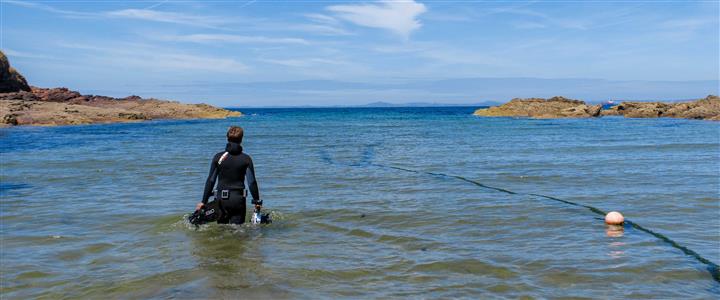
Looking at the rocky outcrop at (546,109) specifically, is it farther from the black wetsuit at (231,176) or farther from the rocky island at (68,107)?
the black wetsuit at (231,176)

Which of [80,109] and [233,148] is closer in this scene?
[233,148]

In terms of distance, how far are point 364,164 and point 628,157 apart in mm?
10774

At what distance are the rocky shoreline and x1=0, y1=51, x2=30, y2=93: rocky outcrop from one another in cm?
7367

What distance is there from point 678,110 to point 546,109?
18.5 metres

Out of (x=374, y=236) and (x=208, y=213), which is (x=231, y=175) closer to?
(x=208, y=213)

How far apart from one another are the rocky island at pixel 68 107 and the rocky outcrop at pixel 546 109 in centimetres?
5093

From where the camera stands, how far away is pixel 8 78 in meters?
77.6

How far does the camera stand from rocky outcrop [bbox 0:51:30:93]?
2975 inches

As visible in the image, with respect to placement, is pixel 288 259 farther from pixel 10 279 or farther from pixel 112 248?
pixel 10 279

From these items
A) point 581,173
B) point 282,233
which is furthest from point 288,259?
point 581,173

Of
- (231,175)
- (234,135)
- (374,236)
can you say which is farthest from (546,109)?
(234,135)

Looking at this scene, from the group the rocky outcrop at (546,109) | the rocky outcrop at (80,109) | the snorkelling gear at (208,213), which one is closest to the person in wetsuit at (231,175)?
the snorkelling gear at (208,213)

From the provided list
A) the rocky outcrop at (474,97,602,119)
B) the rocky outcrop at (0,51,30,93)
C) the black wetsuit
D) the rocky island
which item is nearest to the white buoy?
the black wetsuit

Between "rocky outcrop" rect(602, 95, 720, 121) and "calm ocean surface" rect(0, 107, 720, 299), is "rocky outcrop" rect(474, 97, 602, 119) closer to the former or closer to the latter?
"rocky outcrop" rect(602, 95, 720, 121)
